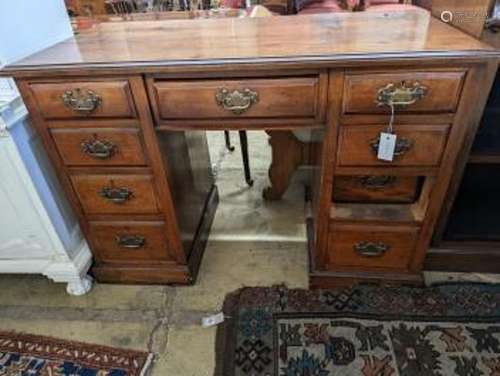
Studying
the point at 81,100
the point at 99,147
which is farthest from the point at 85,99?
the point at 99,147

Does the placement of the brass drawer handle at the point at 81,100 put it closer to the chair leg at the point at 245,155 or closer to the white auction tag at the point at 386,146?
the white auction tag at the point at 386,146

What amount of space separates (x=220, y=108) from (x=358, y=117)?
38 centimetres

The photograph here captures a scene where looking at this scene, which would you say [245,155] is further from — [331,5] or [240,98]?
[331,5]

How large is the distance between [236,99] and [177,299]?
823 millimetres

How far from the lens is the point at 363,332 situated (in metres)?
1.10

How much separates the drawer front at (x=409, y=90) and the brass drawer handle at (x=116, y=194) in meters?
0.75

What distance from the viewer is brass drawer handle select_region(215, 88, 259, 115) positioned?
0.91 m

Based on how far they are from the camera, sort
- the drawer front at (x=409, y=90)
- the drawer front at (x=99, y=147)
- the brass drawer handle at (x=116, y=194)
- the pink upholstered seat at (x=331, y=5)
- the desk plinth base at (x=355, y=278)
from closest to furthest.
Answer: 1. the drawer front at (x=409, y=90)
2. the drawer front at (x=99, y=147)
3. the brass drawer handle at (x=116, y=194)
4. the desk plinth base at (x=355, y=278)
5. the pink upholstered seat at (x=331, y=5)

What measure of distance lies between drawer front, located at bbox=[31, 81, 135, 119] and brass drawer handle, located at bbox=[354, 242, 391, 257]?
34.3 inches

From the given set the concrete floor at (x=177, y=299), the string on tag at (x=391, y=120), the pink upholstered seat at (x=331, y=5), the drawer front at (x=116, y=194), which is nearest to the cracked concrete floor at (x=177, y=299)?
the concrete floor at (x=177, y=299)

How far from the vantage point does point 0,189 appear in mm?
1119

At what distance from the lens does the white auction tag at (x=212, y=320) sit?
A: 3.97 ft

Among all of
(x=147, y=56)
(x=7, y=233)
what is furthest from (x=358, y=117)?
(x=7, y=233)

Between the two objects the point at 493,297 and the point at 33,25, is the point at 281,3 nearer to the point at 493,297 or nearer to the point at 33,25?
the point at 33,25
